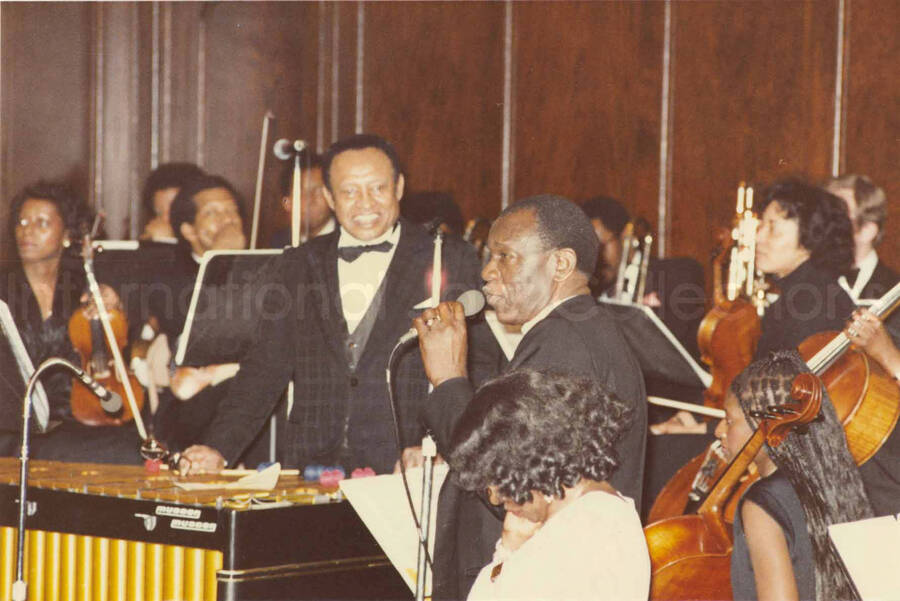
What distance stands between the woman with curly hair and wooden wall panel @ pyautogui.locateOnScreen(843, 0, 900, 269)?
4.72ft

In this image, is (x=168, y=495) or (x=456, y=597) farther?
(x=168, y=495)

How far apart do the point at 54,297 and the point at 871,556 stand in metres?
4.41

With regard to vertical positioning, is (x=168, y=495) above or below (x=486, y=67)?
below

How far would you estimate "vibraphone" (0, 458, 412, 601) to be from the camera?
3344mm

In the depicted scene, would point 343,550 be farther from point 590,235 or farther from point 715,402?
point 715,402

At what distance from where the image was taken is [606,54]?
26.1 feet

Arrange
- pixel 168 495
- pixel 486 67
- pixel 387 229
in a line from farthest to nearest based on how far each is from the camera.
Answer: pixel 486 67 → pixel 387 229 → pixel 168 495

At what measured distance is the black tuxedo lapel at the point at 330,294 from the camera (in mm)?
4273

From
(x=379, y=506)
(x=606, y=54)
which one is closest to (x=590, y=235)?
(x=379, y=506)

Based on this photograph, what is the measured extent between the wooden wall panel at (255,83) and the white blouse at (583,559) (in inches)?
271

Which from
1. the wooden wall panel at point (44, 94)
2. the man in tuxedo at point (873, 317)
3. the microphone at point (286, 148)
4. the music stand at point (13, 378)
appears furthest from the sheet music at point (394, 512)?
the wooden wall panel at point (44, 94)

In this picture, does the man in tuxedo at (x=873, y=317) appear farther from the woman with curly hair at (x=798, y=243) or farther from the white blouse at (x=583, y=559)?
the white blouse at (x=583, y=559)

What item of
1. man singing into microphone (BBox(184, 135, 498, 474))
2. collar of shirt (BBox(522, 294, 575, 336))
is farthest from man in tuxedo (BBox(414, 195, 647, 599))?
man singing into microphone (BBox(184, 135, 498, 474))

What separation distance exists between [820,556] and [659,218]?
4.66m
